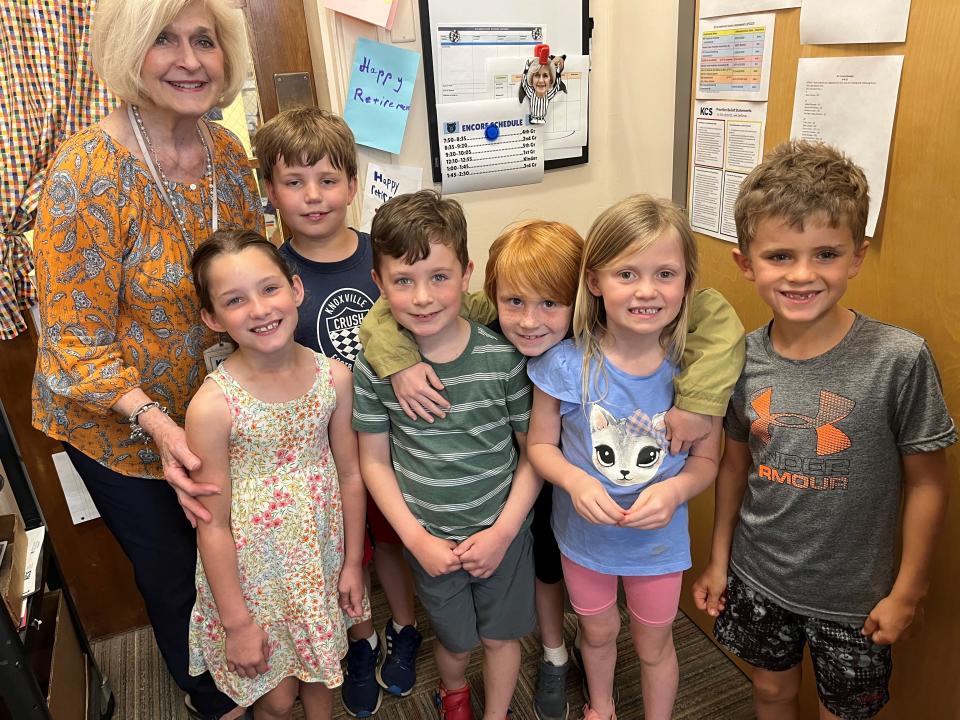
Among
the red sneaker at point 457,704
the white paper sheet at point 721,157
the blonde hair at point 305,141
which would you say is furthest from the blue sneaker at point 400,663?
the white paper sheet at point 721,157

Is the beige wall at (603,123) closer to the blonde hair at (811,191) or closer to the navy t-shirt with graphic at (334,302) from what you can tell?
the navy t-shirt with graphic at (334,302)

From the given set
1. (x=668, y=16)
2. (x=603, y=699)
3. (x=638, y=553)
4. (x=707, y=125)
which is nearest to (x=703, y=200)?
(x=707, y=125)

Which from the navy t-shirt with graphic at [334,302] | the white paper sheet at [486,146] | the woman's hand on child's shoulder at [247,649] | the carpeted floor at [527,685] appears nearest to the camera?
the woman's hand on child's shoulder at [247,649]

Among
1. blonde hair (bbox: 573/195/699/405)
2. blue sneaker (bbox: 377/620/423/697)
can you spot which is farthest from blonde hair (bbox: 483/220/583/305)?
blue sneaker (bbox: 377/620/423/697)

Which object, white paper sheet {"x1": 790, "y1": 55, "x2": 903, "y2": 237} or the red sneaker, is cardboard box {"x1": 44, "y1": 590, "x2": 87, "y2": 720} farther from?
white paper sheet {"x1": 790, "y1": 55, "x2": 903, "y2": 237}

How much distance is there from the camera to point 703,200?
1.65 m

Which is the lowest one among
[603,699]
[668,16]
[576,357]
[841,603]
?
[603,699]

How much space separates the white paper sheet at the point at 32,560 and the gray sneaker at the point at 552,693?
1166mm

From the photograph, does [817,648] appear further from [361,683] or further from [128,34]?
[128,34]

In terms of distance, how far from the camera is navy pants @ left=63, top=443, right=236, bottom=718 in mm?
1373

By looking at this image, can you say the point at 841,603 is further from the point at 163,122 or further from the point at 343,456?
the point at 163,122

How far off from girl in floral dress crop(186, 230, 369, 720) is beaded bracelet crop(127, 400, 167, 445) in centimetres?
10

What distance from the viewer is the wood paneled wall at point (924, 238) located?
3.60ft

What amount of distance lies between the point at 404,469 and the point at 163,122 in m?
0.81
